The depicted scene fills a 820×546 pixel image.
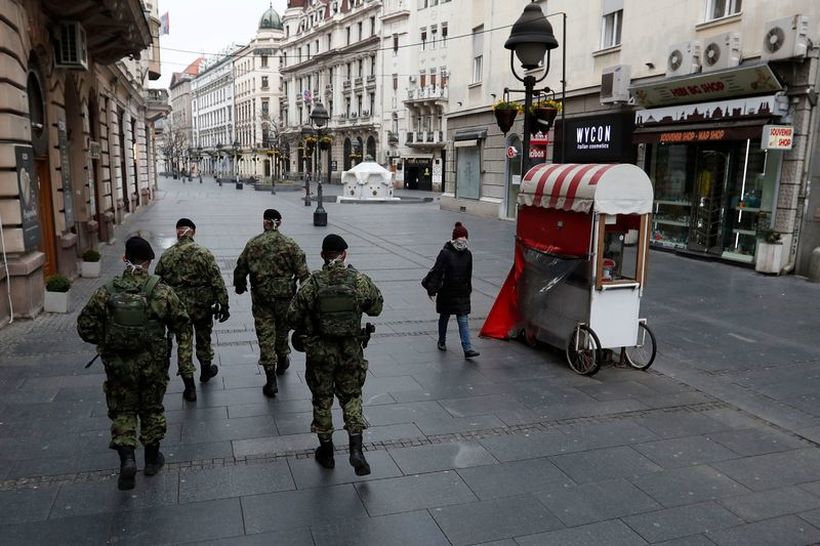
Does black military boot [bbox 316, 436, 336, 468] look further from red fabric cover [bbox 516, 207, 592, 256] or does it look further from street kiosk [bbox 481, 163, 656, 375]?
red fabric cover [bbox 516, 207, 592, 256]

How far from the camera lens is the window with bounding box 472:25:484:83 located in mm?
27339

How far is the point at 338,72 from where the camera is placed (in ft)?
237

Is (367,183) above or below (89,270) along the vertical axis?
above

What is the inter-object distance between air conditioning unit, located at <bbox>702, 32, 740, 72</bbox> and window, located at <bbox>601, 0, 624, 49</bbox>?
4704mm

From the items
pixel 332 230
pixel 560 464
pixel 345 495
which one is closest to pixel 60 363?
pixel 345 495

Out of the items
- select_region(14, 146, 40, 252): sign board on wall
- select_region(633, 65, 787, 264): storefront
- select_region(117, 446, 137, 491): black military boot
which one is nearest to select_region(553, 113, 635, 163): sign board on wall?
select_region(633, 65, 787, 264): storefront

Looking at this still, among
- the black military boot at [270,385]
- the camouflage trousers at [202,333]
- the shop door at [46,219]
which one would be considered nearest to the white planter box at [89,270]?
the shop door at [46,219]

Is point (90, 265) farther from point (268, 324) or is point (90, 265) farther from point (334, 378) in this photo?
point (334, 378)

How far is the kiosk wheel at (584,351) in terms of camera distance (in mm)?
7438

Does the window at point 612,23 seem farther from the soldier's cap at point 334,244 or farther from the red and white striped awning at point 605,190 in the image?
the soldier's cap at point 334,244

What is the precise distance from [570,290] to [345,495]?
427cm

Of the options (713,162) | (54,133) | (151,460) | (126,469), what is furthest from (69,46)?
(713,162)

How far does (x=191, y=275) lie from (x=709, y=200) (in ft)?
46.8

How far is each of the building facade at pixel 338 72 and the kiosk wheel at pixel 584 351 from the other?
58.3 meters
